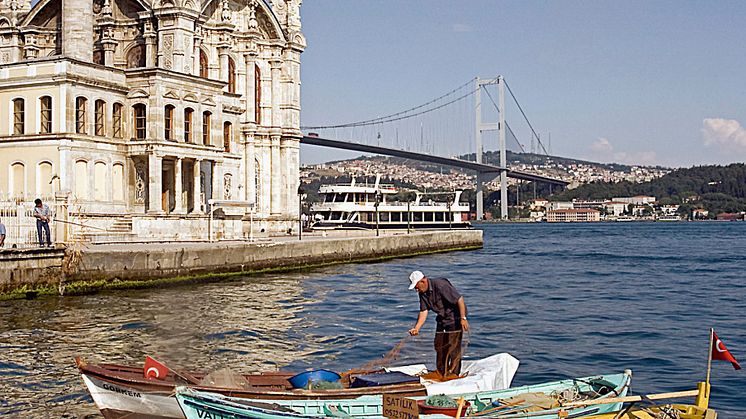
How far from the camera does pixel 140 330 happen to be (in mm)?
16922

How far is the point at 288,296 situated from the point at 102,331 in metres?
7.35

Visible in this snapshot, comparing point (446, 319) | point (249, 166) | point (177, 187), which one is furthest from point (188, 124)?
point (446, 319)

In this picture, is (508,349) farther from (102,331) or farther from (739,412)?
(102,331)

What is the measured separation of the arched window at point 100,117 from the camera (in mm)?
30484

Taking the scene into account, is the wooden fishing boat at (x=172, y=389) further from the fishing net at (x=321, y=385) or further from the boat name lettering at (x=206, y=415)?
the boat name lettering at (x=206, y=415)

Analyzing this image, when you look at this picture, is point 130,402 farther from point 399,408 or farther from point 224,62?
point 224,62

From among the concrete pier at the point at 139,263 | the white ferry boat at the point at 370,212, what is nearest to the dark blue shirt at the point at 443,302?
the concrete pier at the point at 139,263

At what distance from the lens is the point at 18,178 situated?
2941 cm

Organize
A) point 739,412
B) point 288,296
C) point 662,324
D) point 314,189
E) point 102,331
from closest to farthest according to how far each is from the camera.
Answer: point 739,412
point 102,331
point 662,324
point 288,296
point 314,189

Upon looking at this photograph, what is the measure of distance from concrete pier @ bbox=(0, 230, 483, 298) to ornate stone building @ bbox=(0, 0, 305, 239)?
3131 mm

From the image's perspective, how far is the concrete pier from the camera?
20906mm

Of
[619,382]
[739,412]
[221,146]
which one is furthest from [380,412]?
[221,146]

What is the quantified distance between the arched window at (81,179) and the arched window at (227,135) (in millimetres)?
8422

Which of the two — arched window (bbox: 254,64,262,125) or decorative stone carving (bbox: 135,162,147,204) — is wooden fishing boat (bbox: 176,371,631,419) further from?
arched window (bbox: 254,64,262,125)
